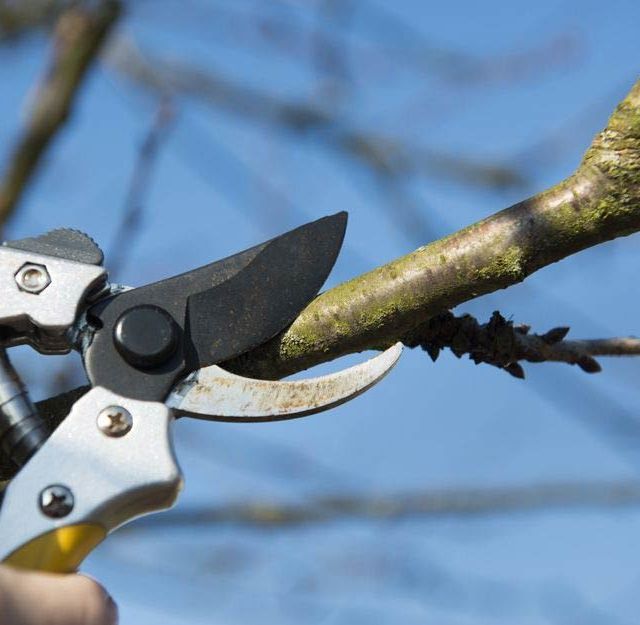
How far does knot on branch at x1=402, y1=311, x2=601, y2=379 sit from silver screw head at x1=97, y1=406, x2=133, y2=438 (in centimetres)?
35

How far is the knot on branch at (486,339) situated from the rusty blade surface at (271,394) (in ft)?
0.39

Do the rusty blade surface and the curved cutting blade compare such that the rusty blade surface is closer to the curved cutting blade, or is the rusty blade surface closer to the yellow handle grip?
the curved cutting blade

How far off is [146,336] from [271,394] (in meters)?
0.15

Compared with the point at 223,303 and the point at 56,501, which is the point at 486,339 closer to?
the point at 223,303

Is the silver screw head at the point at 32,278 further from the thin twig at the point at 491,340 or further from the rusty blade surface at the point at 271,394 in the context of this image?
the thin twig at the point at 491,340

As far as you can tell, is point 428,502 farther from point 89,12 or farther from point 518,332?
point 518,332

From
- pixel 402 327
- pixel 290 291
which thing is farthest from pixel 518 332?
pixel 290 291

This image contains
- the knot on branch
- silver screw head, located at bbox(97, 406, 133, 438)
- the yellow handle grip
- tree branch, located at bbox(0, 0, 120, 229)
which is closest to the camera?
the yellow handle grip

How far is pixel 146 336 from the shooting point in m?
1.13

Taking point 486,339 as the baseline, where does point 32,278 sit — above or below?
above

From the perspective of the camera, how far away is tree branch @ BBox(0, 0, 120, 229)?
2529 mm

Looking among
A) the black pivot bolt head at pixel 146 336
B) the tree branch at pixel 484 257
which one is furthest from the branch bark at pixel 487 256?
the black pivot bolt head at pixel 146 336

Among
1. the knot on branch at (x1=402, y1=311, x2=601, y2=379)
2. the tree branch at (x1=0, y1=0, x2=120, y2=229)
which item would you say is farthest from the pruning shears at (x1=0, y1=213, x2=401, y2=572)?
the tree branch at (x1=0, y1=0, x2=120, y2=229)

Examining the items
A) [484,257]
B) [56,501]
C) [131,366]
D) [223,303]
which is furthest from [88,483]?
[484,257]
